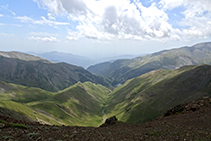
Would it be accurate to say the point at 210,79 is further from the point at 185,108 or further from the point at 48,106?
the point at 48,106

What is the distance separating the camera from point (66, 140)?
20656mm

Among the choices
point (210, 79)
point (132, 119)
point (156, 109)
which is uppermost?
point (210, 79)

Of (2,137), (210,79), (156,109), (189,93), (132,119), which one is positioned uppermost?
(2,137)

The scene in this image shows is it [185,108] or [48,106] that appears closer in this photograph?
[185,108]

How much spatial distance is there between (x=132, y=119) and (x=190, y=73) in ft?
335

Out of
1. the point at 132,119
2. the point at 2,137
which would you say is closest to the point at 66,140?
the point at 2,137

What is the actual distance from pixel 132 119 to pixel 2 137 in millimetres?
147790

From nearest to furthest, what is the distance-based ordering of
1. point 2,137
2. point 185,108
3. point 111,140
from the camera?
point 2,137 < point 111,140 < point 185,108

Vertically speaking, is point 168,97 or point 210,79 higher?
point 210,79

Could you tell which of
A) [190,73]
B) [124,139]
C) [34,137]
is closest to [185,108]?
[124,139]

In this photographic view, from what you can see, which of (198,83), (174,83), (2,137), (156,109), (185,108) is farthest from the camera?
(174,83)

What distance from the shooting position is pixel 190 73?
19575cm

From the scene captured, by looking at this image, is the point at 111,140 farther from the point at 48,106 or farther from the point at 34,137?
the point at 48,106

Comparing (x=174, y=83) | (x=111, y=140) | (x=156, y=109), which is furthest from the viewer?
(x=174, y=83)
